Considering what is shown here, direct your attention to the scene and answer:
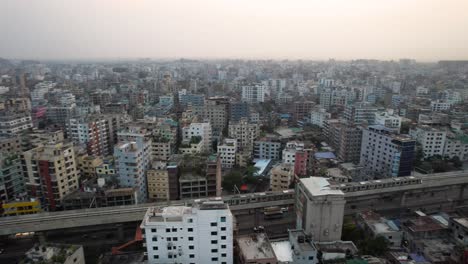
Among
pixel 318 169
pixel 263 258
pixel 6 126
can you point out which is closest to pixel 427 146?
pixel 318 169

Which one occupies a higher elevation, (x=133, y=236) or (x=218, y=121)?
(x=218, y=121)

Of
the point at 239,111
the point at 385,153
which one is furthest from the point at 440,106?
the point at 239,111

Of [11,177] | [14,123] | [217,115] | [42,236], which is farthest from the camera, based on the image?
[217,115]

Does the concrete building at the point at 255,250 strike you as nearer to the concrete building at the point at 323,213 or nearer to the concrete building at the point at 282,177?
the concrete building at the point at 323,213

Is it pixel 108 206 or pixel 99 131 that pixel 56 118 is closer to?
pixel 99 131

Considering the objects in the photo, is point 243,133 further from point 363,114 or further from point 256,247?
point 256,247

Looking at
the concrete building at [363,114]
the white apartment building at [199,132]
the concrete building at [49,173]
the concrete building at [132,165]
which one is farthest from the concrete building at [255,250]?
the concrete building at [363,114]
